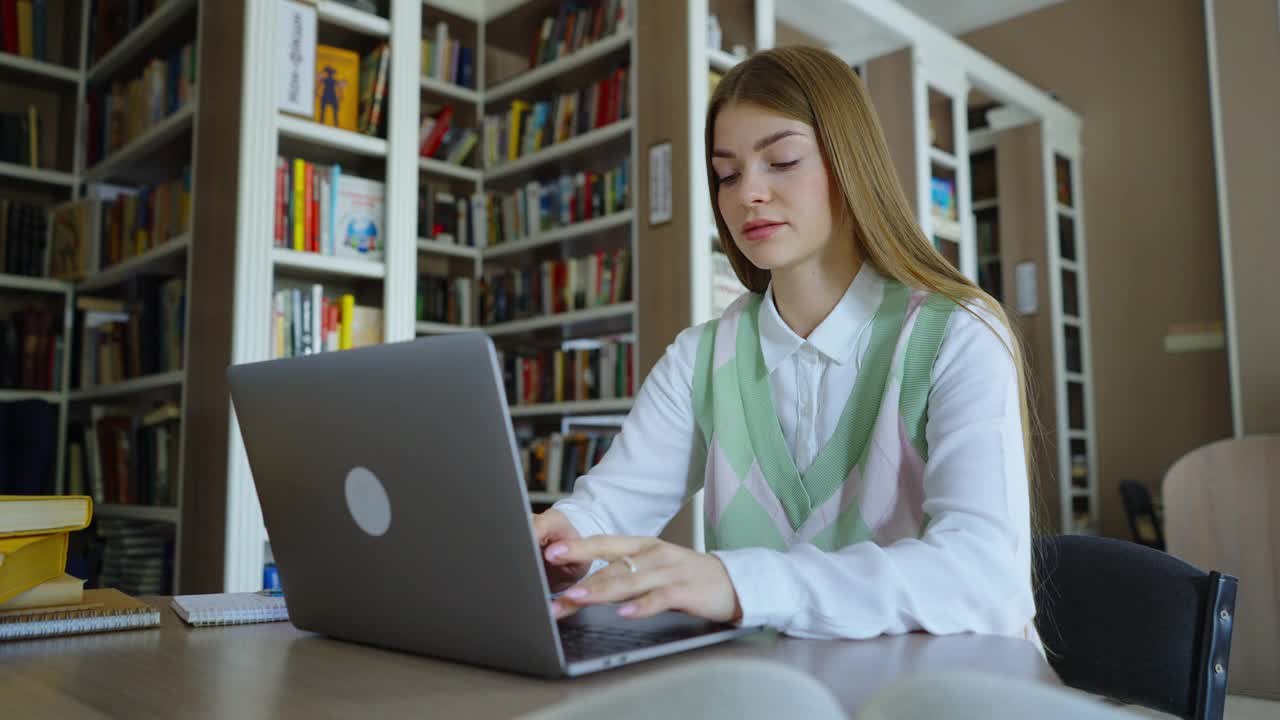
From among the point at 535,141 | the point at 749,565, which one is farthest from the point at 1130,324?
the point at 749,565

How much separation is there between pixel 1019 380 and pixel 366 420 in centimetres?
72

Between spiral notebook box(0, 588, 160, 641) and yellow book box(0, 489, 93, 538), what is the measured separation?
77mm

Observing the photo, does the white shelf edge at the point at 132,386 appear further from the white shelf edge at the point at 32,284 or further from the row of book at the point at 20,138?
the row of book at the point at 20,138

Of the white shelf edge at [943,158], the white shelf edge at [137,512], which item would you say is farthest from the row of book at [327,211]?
the white shelf edge at [943,158]

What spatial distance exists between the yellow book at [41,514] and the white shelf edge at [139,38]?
253 cm

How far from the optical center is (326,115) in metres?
2.72

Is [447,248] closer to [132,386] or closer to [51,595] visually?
[132,386]

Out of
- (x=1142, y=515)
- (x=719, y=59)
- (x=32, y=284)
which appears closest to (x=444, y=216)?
(x=719, y=59)

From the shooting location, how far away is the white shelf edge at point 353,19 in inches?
105

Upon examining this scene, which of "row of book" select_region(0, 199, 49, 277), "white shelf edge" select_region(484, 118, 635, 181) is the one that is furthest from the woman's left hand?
"row of book" select_region(0, 199, 49, 277)

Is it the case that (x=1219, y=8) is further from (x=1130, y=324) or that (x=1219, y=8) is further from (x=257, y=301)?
(x=257, y=301)

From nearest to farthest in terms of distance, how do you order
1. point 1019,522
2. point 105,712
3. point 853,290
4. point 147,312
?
point 105,712, point 1019,522, point 853,290, point 147,312

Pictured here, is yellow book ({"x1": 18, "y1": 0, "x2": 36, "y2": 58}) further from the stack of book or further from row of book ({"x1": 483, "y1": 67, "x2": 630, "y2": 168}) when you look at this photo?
the stack of book

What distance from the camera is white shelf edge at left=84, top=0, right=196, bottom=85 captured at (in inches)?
120
